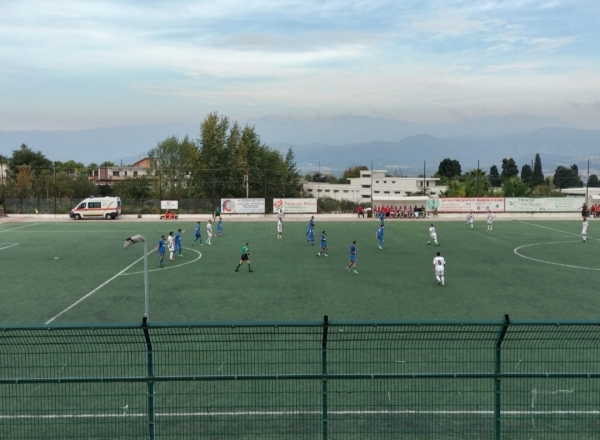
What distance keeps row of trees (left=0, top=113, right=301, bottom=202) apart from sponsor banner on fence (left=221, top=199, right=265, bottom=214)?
5.32 metres

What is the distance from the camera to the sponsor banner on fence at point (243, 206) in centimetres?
5662

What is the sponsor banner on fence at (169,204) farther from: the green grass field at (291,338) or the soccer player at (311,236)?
the soccer player at (311,236)

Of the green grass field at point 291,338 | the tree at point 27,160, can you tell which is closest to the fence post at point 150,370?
the green grass field at point 291,338

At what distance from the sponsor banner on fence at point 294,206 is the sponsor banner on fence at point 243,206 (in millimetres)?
1571

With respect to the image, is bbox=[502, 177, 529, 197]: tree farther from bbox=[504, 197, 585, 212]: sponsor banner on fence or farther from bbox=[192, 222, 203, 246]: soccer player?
bbox=[192, 222, 203, 246]: soccer player

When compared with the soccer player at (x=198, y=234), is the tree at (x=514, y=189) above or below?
above

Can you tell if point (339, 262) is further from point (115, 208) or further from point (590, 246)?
point (115, 208)

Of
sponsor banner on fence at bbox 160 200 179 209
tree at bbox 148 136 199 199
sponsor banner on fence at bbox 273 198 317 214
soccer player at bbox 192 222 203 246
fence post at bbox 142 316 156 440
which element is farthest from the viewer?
tree at bbox 148 136 199 199

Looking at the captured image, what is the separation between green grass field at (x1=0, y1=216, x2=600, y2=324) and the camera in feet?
58.4

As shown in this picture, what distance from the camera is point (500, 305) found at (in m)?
18.5

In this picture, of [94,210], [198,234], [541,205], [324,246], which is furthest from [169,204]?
[541,205]

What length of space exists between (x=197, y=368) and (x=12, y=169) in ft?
295

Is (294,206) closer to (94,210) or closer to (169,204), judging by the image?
(169,204)

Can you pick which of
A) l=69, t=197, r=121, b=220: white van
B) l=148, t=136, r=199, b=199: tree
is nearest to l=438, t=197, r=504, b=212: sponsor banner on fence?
l=69, t=197, r=121, b=220: white van
